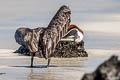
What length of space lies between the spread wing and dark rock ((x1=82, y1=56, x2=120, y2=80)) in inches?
619

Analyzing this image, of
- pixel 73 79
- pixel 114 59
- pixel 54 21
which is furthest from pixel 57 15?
pixel 114 59

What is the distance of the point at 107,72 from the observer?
169 inches

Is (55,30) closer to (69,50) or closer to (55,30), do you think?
(55,30)

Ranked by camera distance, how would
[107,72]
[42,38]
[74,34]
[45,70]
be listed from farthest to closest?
[74,34] → [42,38] → [45,70] → [107,72]

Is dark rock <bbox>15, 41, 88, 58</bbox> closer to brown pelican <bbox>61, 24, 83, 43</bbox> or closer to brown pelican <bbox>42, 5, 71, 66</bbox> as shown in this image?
brown pelican <bbox>61, 24, 83, 43</bbox>

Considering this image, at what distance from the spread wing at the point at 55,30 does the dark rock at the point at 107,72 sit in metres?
15.7

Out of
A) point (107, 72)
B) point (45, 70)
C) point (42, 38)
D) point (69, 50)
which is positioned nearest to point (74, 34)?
point (69, 50)

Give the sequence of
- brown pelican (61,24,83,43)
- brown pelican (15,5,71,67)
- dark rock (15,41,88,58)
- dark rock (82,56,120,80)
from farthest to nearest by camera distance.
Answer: brown pelican (61,24,83,43), dark rock (15,41,88,58), brown pelican (15,5,71,67), dark rock (82,56,120,80)

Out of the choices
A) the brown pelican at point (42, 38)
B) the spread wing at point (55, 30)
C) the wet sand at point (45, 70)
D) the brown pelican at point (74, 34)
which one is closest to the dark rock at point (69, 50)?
the brown pelican at point (74, 34)

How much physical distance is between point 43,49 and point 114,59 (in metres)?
15.9

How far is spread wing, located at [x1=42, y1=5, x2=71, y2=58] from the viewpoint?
66.3 ft

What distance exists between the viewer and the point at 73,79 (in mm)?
13617

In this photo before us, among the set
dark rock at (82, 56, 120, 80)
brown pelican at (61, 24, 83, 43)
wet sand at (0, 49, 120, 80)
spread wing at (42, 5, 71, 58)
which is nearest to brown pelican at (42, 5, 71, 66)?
spread wing at (42, 5, 71, 58)

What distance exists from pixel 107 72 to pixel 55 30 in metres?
16.5
